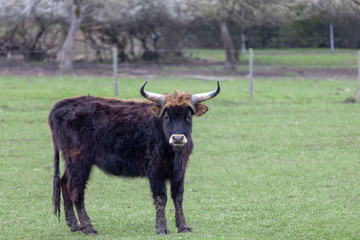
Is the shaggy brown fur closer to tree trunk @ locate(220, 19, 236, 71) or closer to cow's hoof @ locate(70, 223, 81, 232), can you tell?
cow's hoof @ locate(70, 223, 81, 232)

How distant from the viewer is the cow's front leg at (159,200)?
7449mm

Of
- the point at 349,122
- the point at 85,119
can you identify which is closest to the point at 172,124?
the point at 85,119

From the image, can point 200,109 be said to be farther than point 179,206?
Yes

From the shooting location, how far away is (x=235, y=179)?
10258 millimetres

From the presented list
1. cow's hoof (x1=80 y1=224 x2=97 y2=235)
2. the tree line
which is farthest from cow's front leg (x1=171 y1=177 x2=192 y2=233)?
the tree line

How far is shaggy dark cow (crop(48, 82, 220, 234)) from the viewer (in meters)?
7.61

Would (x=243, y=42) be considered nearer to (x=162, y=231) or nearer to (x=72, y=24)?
(x=72, y=24)

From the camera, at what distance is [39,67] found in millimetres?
23188

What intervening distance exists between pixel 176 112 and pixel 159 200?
1234mm

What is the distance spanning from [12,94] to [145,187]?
37.4 feet

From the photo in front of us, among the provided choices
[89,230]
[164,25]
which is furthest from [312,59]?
[89,230]

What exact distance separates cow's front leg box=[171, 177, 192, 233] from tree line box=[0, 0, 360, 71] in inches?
671

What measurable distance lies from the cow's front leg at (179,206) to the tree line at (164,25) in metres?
17.0

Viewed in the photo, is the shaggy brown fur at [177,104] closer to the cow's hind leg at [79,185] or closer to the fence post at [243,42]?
the cow's hind leg at [79,185]
